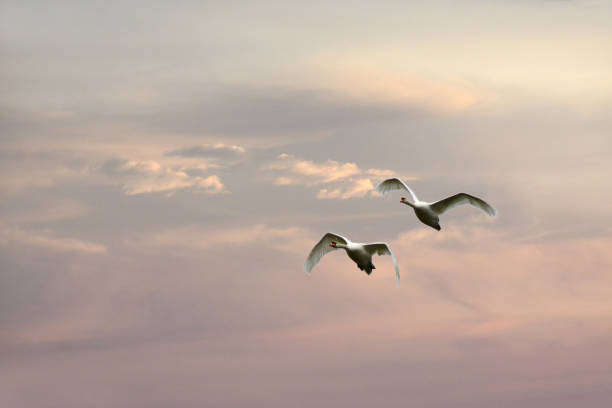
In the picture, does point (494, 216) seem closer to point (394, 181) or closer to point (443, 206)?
point (443, 206)

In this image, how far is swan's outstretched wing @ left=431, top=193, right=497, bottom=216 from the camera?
5094 centimetres

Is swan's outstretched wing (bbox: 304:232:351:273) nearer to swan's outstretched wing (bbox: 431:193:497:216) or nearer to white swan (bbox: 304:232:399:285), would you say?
white swan (bbox: 304:232:399:285)

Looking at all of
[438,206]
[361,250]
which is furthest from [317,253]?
[438,206]

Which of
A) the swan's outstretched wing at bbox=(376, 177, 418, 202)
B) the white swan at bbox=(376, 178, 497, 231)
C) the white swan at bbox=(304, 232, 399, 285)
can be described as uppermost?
the swan's outstretched wing at bbox=(376, 177, 418, 202)

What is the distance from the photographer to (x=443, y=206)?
51469mm

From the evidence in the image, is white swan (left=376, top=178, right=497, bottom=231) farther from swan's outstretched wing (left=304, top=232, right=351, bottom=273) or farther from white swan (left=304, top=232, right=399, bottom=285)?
swan's outstretched wing (left=304, top=232, right=351, bottom=273)

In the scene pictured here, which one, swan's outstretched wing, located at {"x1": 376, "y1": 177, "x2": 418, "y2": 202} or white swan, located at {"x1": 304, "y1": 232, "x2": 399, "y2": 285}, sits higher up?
swan's outstretched wing, located at {"x1": 376, "y1": 177, "x2": 418, "y2": 202}

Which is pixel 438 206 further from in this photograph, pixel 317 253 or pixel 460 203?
pixel 317 253

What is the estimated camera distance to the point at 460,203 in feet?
169

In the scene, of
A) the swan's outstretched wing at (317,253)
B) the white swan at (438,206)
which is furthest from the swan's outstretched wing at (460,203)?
the swan's outstretched wing at (317,253)

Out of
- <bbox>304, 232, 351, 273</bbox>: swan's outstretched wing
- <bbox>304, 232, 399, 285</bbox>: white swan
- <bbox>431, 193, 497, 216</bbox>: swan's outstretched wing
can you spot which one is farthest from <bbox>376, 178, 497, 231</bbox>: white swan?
<bbox>304, 232, 351, 273</bbox>: swan's outstretched wing

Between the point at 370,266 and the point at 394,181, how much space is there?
5336mm

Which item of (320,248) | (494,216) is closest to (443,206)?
(494,216)

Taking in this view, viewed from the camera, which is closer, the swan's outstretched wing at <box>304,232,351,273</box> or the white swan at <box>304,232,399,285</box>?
the white swan at <box>304,232,399,285</box>
